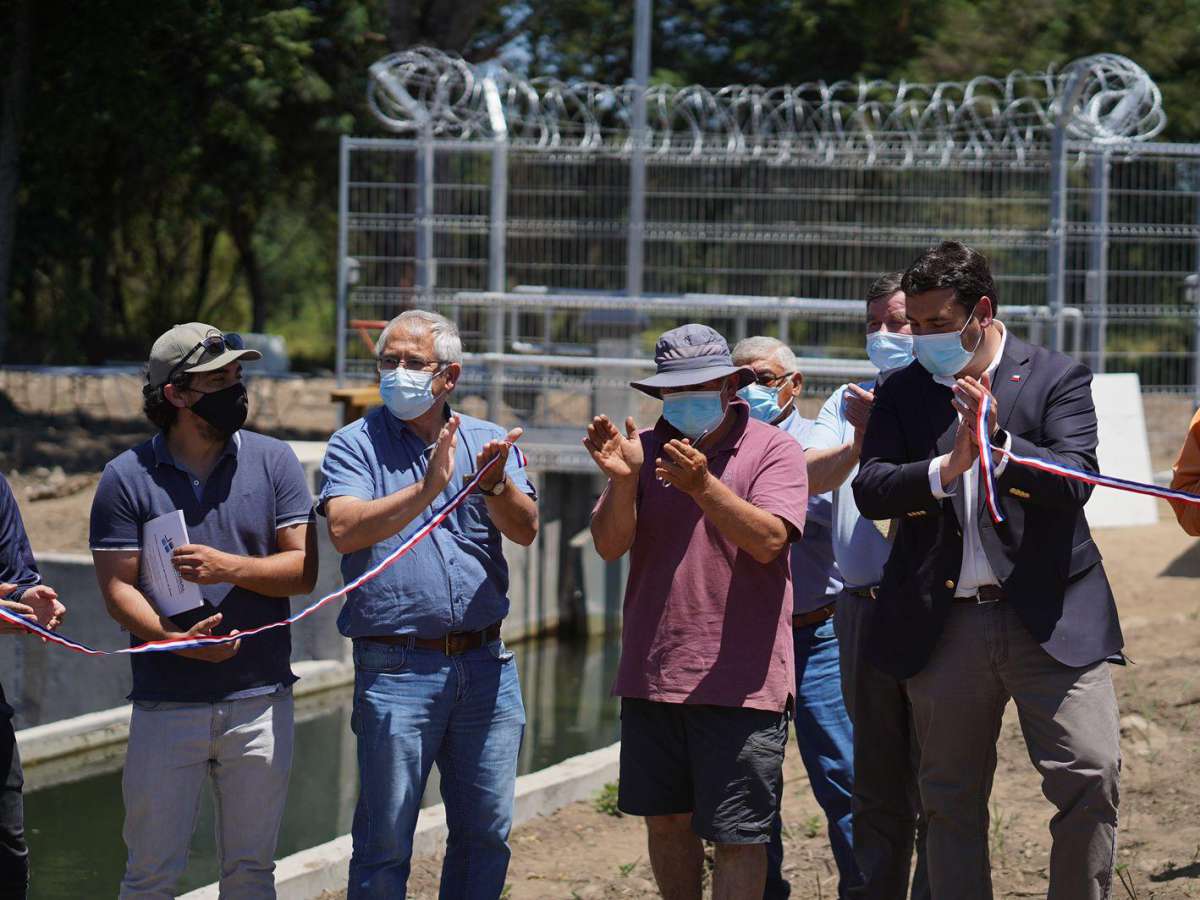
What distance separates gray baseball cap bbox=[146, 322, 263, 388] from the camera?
453 cm

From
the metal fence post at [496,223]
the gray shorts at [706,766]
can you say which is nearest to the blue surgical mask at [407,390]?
the gray shorts at [706,766]

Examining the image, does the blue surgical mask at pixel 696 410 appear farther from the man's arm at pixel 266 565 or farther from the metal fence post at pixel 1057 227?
the metal fence post at pixel 1057 227

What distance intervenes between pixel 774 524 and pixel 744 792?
77 cm

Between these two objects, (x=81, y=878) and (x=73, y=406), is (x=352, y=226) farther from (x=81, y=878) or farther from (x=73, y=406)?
(x=73, y=406)

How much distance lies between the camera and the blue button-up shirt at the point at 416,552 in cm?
466

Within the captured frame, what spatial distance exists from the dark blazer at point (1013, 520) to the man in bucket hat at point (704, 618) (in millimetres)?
314

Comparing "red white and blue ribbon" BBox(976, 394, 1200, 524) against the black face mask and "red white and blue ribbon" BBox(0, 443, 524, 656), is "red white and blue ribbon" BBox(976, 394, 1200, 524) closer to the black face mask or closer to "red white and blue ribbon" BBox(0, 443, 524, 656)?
"red white and blue ribbon" BBox(0, 443, 524, 656)

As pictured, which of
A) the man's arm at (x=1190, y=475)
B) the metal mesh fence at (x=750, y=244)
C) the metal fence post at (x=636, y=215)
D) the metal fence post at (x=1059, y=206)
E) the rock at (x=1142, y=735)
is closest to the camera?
the man's arm at (x=1190, y=475)

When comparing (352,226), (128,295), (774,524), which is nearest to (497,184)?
(352,226)

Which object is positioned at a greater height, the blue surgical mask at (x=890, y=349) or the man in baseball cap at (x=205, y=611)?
the blue surgical mask at (x=890, y=349)

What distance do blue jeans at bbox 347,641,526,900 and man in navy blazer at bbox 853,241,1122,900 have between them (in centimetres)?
118

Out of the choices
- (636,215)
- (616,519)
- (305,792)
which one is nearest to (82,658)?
(305,792)

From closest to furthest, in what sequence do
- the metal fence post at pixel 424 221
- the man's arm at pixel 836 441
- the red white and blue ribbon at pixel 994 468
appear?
the red white and blue ribbon at pixel 994 468
the man's arm at pixel 836 441
the metal fence post at pixel 424 221

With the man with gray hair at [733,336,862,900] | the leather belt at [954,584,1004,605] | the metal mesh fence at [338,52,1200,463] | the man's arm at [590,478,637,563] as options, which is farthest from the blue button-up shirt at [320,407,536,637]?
the metal mesh fence at [338,52,1200,463]
